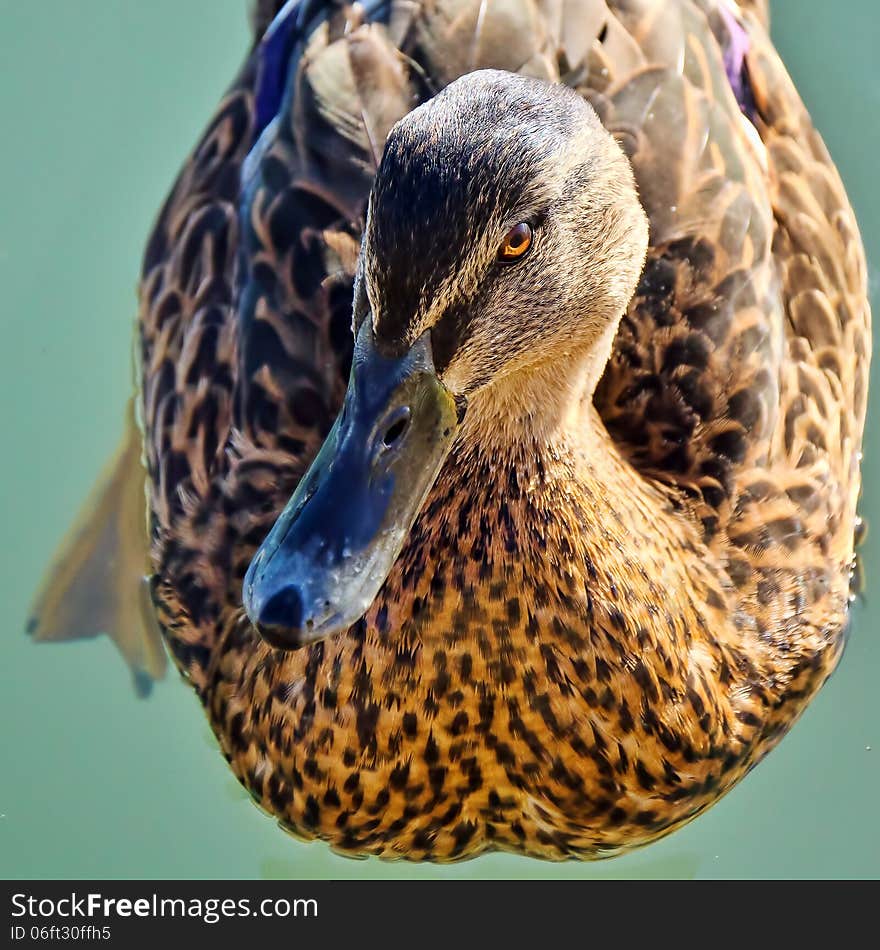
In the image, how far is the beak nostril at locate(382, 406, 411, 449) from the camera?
1.77 m

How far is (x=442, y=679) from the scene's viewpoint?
2.17m

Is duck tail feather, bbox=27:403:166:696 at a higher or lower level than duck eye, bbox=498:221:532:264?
lower

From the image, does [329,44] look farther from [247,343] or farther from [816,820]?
[816,820]

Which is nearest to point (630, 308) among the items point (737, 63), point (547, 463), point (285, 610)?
point (547, 463)

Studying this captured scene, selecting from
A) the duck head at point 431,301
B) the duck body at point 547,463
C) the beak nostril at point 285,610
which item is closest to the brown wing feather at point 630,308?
the duck body at point 547,463

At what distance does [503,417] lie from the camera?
2.07m

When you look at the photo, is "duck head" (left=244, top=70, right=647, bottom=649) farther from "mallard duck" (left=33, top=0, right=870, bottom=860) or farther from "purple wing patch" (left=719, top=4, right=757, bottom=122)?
Result: "purple wing patch" (left=719, top=4, right=757, bottom=122)

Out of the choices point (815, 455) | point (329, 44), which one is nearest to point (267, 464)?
point (329, 44)

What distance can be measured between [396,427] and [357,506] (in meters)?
0.12

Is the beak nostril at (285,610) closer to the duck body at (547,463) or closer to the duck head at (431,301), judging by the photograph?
the duck head at (431,301)

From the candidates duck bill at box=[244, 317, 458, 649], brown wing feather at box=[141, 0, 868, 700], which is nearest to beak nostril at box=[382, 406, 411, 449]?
duck bill at box=[244, 317, 458, 649]

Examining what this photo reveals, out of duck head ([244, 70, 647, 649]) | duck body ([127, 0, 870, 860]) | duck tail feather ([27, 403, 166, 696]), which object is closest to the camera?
duck head ([244, 70, 647, 649])

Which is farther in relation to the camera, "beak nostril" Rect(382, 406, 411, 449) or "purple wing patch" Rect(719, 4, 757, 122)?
"purple wing patch" Rect(719, 4, 757, 122)

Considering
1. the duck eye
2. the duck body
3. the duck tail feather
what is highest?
the duck eye
